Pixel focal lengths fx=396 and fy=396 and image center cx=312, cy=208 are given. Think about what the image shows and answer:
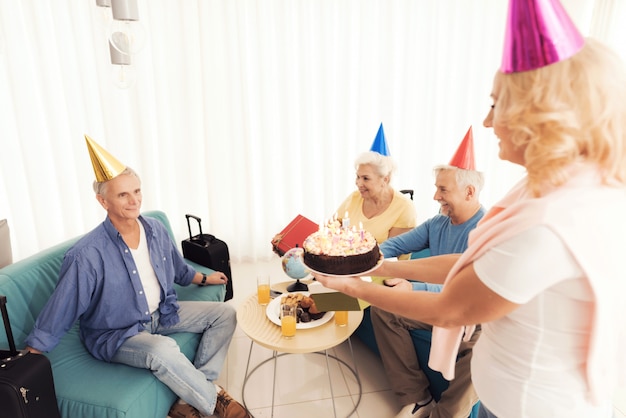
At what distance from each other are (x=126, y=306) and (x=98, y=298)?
0.42ft

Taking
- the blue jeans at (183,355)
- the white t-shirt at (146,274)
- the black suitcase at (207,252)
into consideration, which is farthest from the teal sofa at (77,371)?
the black suitcase at (207,252)

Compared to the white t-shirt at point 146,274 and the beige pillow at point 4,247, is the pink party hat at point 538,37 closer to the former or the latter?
the white t-shirt at point 146,274

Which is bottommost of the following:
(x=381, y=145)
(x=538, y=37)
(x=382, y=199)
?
(x=382, y=199)

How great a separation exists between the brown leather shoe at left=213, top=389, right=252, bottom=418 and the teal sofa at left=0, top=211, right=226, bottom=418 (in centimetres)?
23

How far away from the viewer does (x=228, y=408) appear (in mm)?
1960

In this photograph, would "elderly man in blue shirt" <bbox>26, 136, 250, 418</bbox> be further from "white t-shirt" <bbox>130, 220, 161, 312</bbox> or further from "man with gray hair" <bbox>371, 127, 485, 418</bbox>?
"man with gray hair" <bbox>371, 127, 485, 418</bbox>

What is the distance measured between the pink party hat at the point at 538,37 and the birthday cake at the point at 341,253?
3.05 ft

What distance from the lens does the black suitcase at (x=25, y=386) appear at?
134 centimetres

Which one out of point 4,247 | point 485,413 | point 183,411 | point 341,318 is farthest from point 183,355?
point 485,413

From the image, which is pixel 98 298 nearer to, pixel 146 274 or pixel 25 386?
pixel 146 274

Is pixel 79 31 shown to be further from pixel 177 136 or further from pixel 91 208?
pixel 91 208

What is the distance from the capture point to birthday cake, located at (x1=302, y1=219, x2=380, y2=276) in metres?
1.57

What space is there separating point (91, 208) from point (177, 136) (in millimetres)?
1049

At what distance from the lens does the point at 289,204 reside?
3967 millimetres
